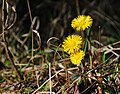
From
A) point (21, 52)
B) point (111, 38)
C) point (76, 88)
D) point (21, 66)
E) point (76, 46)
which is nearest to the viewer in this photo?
point (76, 46)

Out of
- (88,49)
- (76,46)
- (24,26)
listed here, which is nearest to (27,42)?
(24,26)

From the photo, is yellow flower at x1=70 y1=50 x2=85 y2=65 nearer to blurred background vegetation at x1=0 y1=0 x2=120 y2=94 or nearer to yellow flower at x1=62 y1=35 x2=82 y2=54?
yellow flower at x1=62 y1=35 x2=82 y2=54

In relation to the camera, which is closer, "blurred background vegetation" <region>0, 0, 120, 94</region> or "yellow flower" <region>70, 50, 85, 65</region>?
"yellow flower" <region>70, 50, 85, 65</region>

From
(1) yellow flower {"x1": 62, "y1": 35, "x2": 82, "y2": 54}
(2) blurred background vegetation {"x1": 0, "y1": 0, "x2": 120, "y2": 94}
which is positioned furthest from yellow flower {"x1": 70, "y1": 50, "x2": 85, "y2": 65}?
(2) blurred background vegetation {"x1": 0, "y1": 0, "x2": 120, "y2": 94}

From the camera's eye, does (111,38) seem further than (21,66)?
Yes

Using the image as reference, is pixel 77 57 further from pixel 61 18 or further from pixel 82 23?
pixel 61 18

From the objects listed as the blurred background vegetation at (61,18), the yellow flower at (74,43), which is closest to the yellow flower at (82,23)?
the yellow flower at (74,43)

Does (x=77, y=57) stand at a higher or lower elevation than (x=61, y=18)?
lower

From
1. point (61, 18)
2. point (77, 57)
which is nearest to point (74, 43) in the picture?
point (77, 57)

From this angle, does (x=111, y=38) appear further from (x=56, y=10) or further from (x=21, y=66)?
(x=21, y=66)

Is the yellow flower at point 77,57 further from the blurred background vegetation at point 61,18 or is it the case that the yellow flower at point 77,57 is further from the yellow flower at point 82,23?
the blurred background vegetation at point 61,18

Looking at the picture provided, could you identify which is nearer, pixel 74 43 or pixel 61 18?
pixel 74 43
